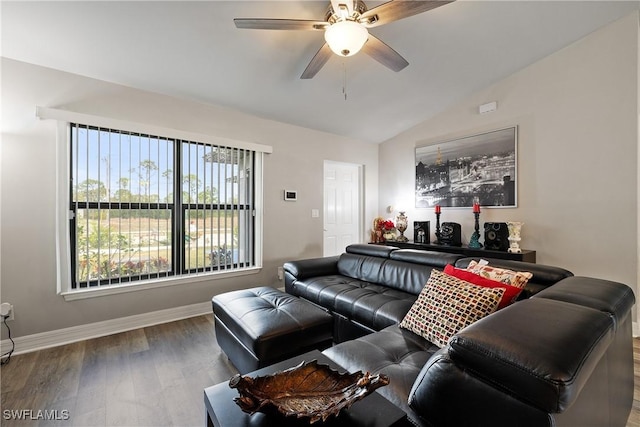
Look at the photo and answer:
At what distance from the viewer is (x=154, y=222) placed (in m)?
2.92

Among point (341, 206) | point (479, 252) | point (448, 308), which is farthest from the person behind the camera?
point (341, 206)

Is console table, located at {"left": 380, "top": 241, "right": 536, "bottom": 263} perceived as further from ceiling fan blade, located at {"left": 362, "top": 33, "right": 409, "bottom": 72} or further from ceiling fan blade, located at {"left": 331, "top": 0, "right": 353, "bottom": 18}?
ceiling fan blade, located at {"left": 331, "top": 0, "right": 353, "bottom": 18}

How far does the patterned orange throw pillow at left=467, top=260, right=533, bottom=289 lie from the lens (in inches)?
64.4

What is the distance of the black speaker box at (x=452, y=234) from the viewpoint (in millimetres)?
3773

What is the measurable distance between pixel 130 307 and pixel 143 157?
1478mm

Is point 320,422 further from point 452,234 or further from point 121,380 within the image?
point 452,234

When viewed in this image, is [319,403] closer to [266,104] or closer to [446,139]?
[266,104]

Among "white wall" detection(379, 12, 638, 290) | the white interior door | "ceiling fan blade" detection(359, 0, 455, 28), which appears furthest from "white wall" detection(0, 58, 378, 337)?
"white wall" detection(379, 12, 638, 290)

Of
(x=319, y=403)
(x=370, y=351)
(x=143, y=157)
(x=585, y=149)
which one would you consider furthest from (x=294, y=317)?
(x=585, y=149)

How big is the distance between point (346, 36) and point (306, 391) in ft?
6.35

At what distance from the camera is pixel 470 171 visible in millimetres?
3746

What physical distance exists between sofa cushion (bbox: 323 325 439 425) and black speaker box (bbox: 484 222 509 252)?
7.57 feet

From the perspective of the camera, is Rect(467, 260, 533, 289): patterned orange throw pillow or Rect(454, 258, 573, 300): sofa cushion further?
Rect(454, 258, 573, 300): sofa cushion

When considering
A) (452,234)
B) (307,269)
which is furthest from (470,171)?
(307,269)
